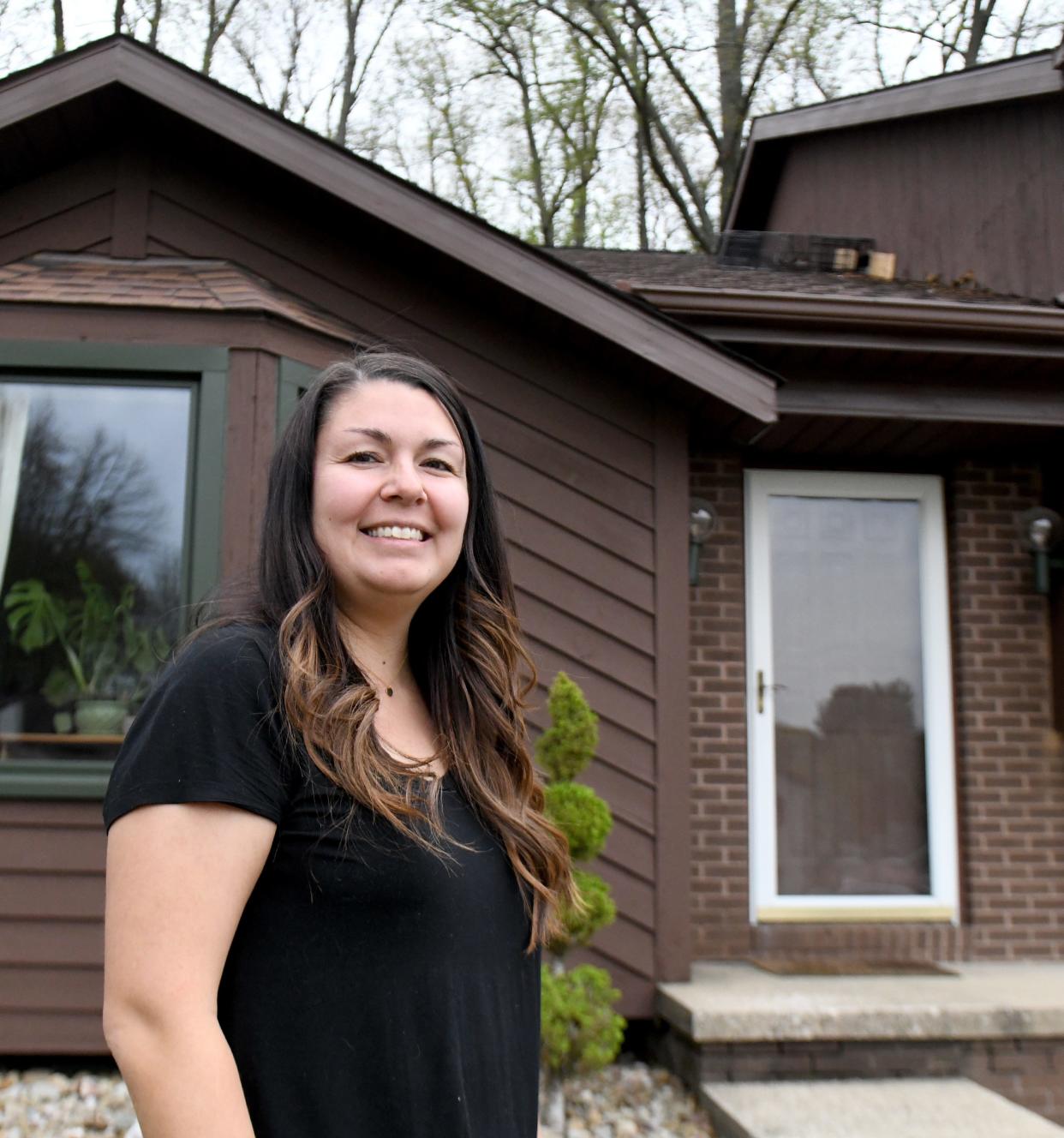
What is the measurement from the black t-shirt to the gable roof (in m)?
6.27

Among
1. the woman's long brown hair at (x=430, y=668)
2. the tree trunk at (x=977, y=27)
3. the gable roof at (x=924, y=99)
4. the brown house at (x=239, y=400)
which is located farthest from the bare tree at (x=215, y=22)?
the woman's long brown hair at (x=430, y=668)

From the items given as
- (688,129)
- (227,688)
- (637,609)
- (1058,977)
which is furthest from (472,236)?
(688,129)

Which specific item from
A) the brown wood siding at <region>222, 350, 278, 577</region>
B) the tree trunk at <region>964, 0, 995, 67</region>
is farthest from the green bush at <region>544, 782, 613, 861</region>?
the tree trunk at <region>964, 0, 995, 67</region>

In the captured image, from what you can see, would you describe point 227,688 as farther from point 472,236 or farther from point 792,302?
point 792,302

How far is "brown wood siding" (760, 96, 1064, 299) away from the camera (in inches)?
243

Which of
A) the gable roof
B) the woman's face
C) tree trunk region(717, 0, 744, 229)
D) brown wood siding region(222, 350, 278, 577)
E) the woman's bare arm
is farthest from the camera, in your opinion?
tree trunk region(717, 0, 744, 229)

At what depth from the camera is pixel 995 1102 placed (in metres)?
3.59

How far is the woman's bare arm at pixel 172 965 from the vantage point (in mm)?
974

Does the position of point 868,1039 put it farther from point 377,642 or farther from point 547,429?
point 377,642

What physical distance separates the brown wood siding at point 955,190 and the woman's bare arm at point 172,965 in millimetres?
6096

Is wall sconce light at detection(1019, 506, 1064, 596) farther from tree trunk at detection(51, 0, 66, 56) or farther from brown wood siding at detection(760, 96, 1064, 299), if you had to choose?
tree trunk at detection(51, 0, 66, 56)

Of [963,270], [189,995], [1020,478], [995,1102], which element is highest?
[963,270]

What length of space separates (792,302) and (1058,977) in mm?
3030

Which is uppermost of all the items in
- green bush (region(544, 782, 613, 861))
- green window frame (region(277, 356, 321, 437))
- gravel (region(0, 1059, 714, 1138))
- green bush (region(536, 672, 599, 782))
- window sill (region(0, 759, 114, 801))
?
green window frame (region(277, 356, 321, 437))
